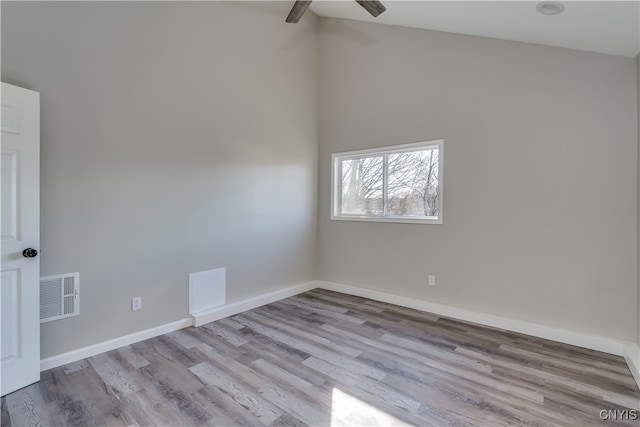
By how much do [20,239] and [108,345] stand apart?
1.14 m

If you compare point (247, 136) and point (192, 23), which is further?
point (247, 136)

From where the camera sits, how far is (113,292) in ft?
8.97

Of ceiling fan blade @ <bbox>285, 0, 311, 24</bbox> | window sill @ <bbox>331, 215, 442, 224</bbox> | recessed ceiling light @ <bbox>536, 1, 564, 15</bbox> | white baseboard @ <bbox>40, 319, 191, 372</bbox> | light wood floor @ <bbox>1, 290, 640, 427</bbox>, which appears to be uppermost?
ceiling fan blade @ <bbox>285, 0, 311, 24</bbox>

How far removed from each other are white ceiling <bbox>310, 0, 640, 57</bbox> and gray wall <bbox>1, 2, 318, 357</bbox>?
181cm

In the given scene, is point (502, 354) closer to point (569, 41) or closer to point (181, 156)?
point (569, 41)

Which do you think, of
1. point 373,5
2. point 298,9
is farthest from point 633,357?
point 298,9

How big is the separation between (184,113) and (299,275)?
262 cm

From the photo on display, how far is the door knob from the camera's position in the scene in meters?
2.14

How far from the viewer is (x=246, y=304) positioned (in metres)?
3.77

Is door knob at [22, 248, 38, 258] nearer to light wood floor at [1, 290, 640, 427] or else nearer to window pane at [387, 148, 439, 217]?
light wood floor at [1, 290, 640, 427]

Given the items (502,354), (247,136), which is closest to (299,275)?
(247,136)

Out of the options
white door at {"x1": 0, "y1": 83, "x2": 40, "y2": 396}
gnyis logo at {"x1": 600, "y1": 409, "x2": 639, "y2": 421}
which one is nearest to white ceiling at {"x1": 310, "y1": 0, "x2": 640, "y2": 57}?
gnyis logo at {"x1": 600, "y1": 409, "x2": 639, "y2": 421}

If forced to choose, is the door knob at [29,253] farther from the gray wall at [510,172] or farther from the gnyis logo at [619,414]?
the gnyis logo at [619,414]

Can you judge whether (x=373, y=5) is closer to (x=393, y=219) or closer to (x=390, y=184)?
(x=390, y=184)
